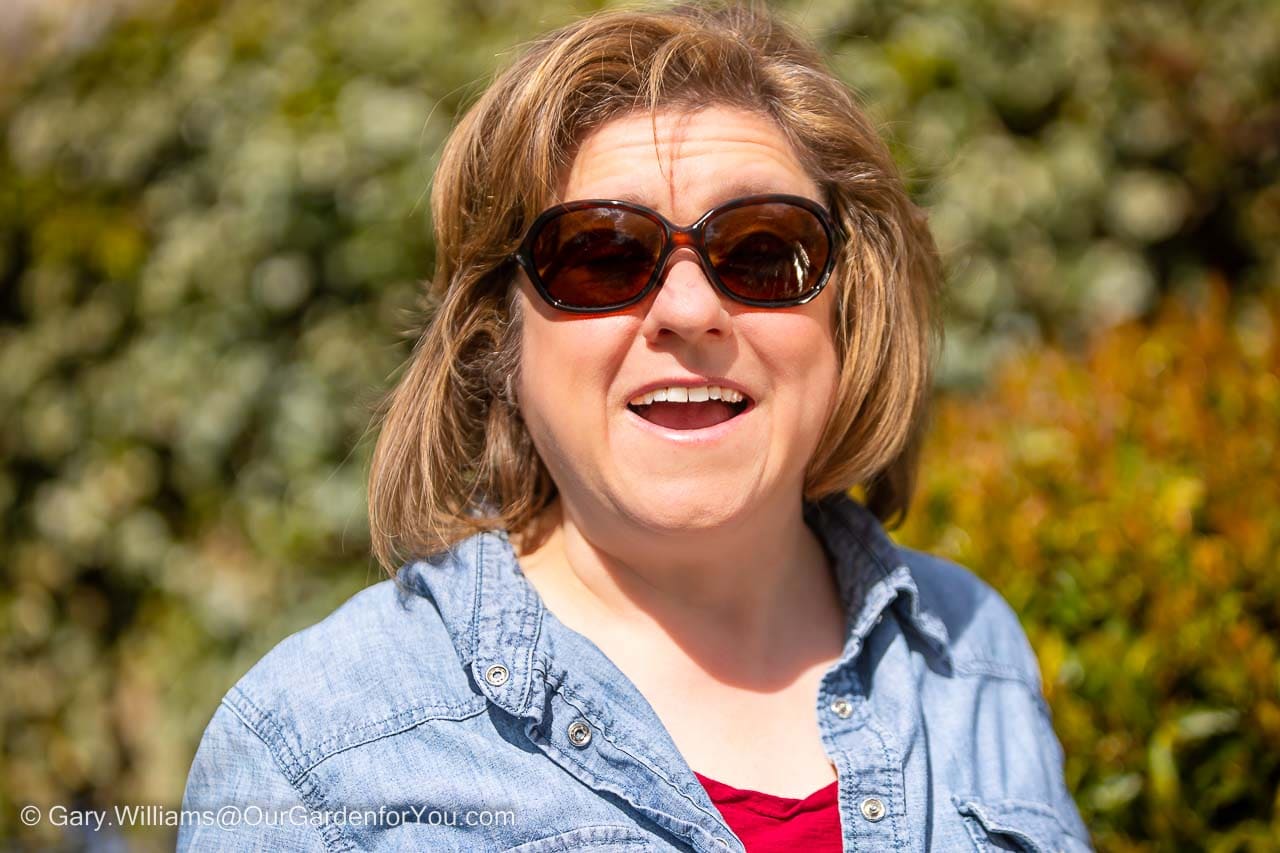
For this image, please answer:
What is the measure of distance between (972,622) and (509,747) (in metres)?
0.90

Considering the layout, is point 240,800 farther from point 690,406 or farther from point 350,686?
point 690,406

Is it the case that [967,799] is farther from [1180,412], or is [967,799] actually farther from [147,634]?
[147,634]

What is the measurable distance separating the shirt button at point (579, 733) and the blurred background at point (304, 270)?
1.56m

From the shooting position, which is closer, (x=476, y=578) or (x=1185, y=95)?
(x=476, y=578)

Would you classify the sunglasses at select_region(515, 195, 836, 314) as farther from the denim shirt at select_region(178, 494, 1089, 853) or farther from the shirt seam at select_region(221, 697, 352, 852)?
the shirt seam at select_region(221, 697, 352, 852)

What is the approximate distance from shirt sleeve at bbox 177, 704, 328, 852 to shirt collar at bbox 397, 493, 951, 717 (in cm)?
28

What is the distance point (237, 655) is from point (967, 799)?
9.53ft

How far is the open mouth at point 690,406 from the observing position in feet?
5.45

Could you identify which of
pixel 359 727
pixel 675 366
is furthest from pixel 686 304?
pixel 359 727

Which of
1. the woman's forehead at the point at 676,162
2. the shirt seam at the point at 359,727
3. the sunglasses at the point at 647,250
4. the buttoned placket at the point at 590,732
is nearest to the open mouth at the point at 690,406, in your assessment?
the sunglasses at the point at 647,250

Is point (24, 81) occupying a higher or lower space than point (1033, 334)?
higher

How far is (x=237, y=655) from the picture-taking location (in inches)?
158

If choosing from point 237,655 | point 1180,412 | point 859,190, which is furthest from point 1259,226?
point 237,655

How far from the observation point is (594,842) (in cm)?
155
